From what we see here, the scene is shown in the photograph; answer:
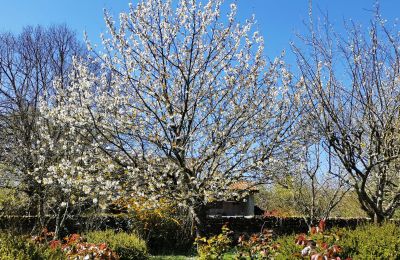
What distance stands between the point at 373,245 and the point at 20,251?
382 cm

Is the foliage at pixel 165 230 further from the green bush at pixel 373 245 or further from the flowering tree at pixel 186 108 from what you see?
the green bush at pixel 373 245

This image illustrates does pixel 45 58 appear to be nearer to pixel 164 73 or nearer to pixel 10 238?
pixel 164 73

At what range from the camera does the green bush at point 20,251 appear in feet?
12.0

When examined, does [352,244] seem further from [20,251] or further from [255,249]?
[20,251]

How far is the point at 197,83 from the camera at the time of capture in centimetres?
874

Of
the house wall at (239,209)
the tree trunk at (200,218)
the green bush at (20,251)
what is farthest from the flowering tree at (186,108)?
the house wall at (239,209)

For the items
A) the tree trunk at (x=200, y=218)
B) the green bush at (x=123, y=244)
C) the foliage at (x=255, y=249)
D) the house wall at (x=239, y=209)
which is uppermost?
the house wall at (x=239, y=209)

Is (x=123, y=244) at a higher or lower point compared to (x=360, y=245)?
lower

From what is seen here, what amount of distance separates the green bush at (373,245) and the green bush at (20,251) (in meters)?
3.28

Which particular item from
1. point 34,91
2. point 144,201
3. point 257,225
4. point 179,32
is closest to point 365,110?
point 179,32

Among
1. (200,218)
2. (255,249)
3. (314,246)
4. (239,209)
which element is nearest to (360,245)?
(314,246)

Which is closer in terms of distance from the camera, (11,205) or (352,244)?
(352,244)

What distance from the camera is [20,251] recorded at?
3.63m

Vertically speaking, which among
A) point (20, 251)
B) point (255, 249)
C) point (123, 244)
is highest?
point (20, 251)
